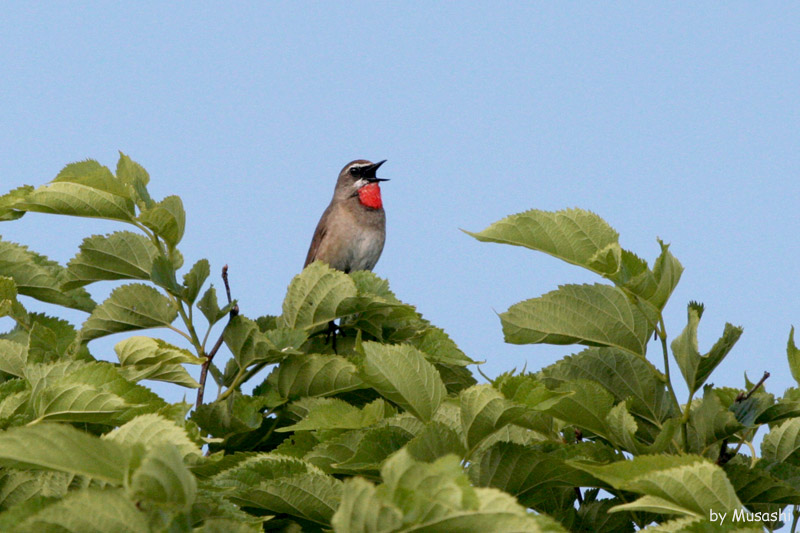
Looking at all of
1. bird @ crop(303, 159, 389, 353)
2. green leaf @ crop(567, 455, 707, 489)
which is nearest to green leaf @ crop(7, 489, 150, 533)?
green leaf @ crop(567, 455, 707, 489)

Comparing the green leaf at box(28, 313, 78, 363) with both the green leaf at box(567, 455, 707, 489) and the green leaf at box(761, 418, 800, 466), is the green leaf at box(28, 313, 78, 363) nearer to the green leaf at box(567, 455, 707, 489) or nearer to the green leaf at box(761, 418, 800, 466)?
the green leaf at box(567, 455, 707, 489)

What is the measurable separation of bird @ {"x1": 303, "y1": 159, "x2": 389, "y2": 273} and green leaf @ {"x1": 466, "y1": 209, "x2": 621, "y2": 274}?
650cm

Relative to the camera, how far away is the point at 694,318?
10.2 ft

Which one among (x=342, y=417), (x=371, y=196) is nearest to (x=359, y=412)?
(x=342, y=417)

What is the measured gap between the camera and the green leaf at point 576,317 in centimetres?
310

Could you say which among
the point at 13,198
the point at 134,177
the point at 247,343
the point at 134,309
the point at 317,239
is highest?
the point at 317,239

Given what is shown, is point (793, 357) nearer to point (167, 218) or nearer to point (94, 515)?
point (167, 218)

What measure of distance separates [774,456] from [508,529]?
2020mm

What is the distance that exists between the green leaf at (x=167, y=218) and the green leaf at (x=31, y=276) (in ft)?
2.65

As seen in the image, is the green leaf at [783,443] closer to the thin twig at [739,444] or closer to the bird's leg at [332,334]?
the thin twig at [739,444]

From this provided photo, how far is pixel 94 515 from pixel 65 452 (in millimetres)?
145

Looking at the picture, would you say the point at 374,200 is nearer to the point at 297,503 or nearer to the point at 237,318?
the point at 237,318

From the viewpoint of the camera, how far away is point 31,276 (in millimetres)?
4406

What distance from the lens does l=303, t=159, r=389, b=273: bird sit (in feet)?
31.1
